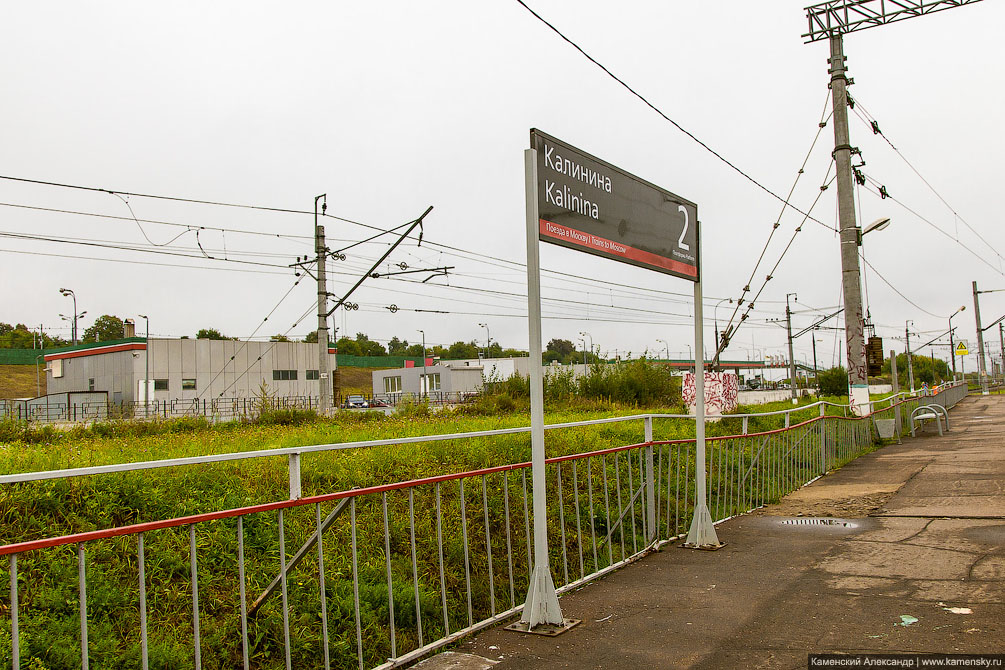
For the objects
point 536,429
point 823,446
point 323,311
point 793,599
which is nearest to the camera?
point 536,429

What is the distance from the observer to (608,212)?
5398 millimetres

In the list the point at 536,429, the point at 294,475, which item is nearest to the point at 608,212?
the point at 536,429

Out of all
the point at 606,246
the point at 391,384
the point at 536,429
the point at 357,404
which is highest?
the point at 606,246

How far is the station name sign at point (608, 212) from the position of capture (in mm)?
4793

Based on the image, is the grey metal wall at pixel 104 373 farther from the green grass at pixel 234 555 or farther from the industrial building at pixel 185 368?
the green grass at pixel 234 555

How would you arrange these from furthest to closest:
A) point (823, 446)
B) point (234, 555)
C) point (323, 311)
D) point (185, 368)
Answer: point (185, 368), point (323, 311), point (823, 446), point (234, 555)

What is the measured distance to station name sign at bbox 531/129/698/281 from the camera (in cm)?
479

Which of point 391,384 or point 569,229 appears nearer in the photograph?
point 569,229

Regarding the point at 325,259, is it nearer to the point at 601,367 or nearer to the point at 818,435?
the point at 601,367

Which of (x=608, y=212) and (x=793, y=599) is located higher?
(x=608, y=212)

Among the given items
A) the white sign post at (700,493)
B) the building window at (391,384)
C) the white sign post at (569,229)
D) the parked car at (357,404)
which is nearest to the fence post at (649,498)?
the white sign post at (700,493)

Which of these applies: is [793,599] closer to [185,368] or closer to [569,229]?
[569,229]

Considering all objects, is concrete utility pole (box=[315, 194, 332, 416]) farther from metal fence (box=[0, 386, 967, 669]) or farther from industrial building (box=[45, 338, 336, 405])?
metal fence (box=[0, 386, 967, 669])

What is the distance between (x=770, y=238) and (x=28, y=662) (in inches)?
669
